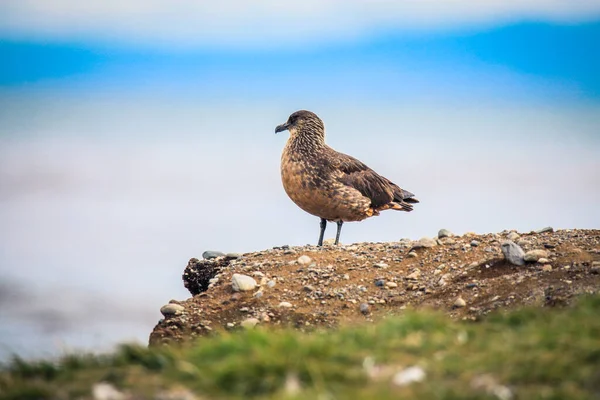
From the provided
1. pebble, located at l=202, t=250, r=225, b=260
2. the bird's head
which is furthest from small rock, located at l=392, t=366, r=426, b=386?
the bird's head

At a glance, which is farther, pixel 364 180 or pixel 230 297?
pixel 364 180

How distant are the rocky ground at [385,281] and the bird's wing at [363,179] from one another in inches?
65.4

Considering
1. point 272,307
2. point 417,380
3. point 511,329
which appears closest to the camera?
point 417,380

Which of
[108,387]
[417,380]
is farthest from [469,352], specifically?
[108,387]

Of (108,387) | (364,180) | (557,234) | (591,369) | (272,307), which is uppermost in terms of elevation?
(364,180)

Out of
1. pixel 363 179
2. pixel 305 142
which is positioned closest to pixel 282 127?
Result: pixel 305 142

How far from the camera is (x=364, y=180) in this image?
47.5 ft

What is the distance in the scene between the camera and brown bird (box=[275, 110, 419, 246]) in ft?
44.8

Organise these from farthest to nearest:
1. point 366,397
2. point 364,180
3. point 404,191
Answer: point 404,191, point 364,180, point 366,397

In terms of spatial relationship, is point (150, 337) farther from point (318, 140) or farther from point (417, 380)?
point (417, 380)

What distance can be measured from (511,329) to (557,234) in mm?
6267

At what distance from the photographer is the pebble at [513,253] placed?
11.0 meters

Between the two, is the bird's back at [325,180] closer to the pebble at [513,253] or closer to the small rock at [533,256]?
the pebble at [513,253]

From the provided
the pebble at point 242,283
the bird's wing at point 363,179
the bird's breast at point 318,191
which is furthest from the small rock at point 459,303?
the bird's wing at point 363,179
